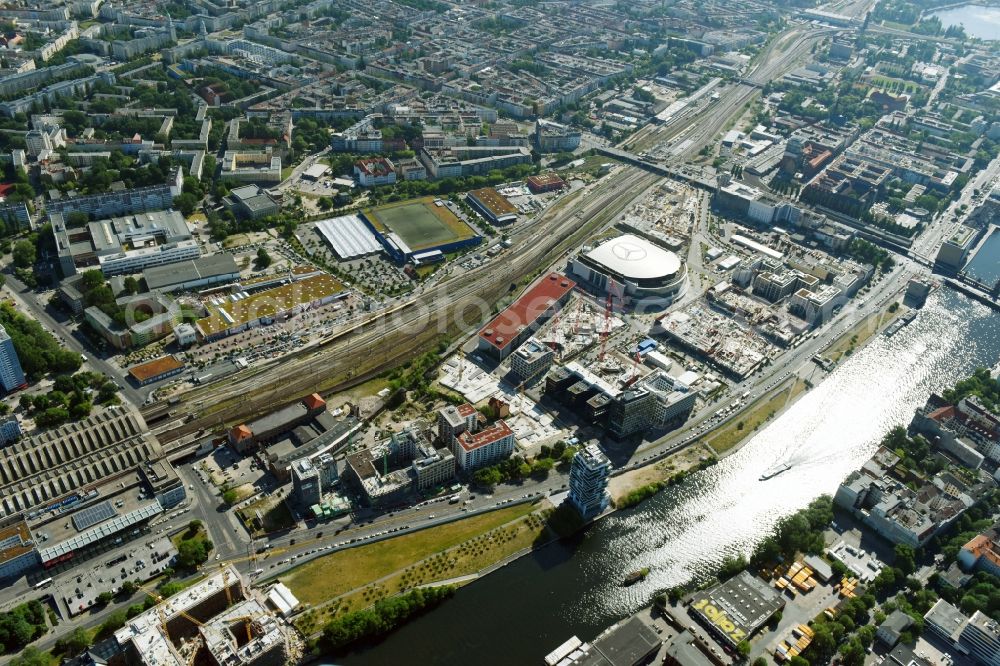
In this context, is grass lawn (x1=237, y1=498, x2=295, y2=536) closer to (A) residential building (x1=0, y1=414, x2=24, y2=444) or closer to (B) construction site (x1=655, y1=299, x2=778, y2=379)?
(A) residential building (x1=0, y1=414, x2=24, y2=444)

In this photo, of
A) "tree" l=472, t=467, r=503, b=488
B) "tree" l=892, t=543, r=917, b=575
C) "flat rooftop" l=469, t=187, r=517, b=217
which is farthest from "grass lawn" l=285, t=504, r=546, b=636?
"flat rooftop" l=469, t=187, r=517, b=217

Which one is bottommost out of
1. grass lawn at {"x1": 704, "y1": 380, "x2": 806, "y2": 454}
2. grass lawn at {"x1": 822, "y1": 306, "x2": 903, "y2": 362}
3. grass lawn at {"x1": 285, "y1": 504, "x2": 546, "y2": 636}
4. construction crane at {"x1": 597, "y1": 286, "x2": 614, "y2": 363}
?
grass lawn at {"x1": 704, "y1": 380, "x2": 806, "y2": 454}

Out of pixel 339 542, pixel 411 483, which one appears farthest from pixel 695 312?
pixel 339 542

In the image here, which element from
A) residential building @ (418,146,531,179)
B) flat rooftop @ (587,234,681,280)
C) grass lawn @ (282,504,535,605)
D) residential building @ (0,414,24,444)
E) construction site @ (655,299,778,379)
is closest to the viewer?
grass lawn @ (282,504,535,605)

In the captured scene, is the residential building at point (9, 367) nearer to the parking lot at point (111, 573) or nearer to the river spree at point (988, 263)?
the parking lot at point (111, 573)

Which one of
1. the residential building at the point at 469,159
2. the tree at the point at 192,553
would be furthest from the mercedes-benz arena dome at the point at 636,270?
the tree at the point at 192,553
